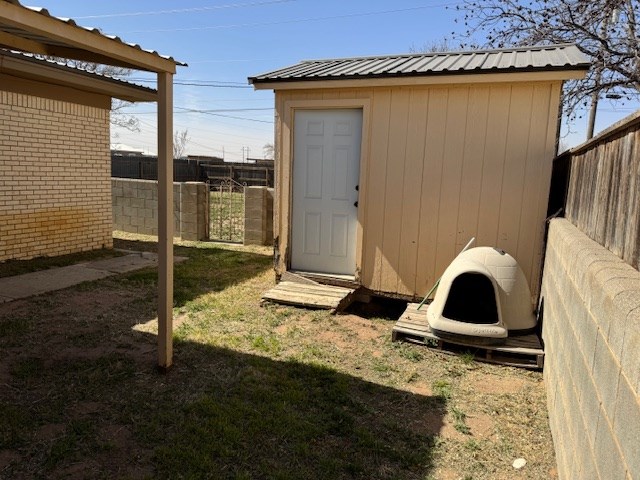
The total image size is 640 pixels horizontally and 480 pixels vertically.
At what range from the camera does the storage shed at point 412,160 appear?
4.80 m

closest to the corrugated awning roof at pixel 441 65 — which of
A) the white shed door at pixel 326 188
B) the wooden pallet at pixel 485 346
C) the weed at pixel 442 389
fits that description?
the white shed door at pixel 326 188

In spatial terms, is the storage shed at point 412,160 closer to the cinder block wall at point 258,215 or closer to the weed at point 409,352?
the weed at point 409,352

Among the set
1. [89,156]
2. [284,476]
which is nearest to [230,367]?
[284,476]

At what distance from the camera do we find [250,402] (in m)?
3.16

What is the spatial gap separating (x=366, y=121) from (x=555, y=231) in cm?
253

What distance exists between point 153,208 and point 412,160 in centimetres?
701

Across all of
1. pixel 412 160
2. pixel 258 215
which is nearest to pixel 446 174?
pixel 412 160

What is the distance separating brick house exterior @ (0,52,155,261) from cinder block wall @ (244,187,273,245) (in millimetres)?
2650

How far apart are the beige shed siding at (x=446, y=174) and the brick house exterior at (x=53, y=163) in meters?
4.45

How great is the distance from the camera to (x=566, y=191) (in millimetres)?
4133

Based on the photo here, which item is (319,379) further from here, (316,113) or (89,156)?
(89,156)

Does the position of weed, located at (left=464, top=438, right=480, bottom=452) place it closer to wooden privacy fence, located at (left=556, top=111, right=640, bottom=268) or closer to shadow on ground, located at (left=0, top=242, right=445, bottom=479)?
shadow on ground, located at (left=0, top=242, right=445, bottom=479)

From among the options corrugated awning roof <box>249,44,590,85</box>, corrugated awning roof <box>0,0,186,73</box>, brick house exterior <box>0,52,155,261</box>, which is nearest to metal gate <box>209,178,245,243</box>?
brick house exterior <box>0,52,155,261</box>

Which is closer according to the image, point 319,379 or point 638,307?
point 638,307
